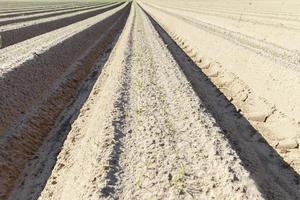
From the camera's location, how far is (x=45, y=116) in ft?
31.4

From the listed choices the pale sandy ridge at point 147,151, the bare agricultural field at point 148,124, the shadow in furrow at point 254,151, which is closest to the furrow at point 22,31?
the bare agricultural field at point 148,124

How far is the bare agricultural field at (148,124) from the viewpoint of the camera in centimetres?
594

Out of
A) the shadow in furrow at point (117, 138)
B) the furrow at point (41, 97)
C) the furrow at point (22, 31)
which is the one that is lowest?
the furrow at point (22, 31)

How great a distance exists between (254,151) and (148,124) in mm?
2147

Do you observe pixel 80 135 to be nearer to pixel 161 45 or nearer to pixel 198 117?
pixel 198 117

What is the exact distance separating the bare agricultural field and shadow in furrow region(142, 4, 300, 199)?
0.03m

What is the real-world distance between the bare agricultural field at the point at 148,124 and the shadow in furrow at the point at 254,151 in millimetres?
25

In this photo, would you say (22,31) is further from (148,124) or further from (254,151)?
(254,151)

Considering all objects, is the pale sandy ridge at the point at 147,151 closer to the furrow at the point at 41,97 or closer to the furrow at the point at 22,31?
the furrow at the point at 41,97

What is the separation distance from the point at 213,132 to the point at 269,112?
306cm

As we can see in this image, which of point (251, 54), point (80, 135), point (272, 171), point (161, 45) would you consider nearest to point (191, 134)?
point (272, 171)

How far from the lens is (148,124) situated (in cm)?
781

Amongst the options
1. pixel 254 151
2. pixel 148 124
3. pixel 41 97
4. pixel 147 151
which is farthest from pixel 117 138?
pixel 41 97

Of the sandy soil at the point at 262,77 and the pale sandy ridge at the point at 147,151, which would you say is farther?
the sandy soil at the point at 262,77
